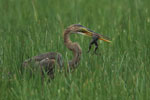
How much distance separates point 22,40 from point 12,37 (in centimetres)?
16

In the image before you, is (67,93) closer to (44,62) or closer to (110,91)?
(110,91)

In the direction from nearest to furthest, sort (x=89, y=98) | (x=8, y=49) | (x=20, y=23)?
(x=89, y=98) → (x=8, y=49) → (x=20, y=23)

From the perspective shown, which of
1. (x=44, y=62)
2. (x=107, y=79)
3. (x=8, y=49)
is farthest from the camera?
(x=8, y=49)

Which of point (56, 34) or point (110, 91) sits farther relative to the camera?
point (56, 34)

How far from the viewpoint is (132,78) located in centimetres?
466

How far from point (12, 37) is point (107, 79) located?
212 cm

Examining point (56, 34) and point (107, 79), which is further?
point (56, 34)

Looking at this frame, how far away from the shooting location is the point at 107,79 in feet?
15.3

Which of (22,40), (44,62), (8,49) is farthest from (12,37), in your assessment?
(44,62)

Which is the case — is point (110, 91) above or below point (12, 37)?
below

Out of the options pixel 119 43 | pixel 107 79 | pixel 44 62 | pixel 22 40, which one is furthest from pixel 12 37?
pixel 107 79

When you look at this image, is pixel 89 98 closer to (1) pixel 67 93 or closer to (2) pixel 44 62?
(1) pixel 67 93

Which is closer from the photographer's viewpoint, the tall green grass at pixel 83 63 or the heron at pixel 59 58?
the tall green grass at pixel 83 63

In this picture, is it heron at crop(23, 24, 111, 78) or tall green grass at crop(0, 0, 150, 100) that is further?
heron at crop(23, 24, 111, 78)
